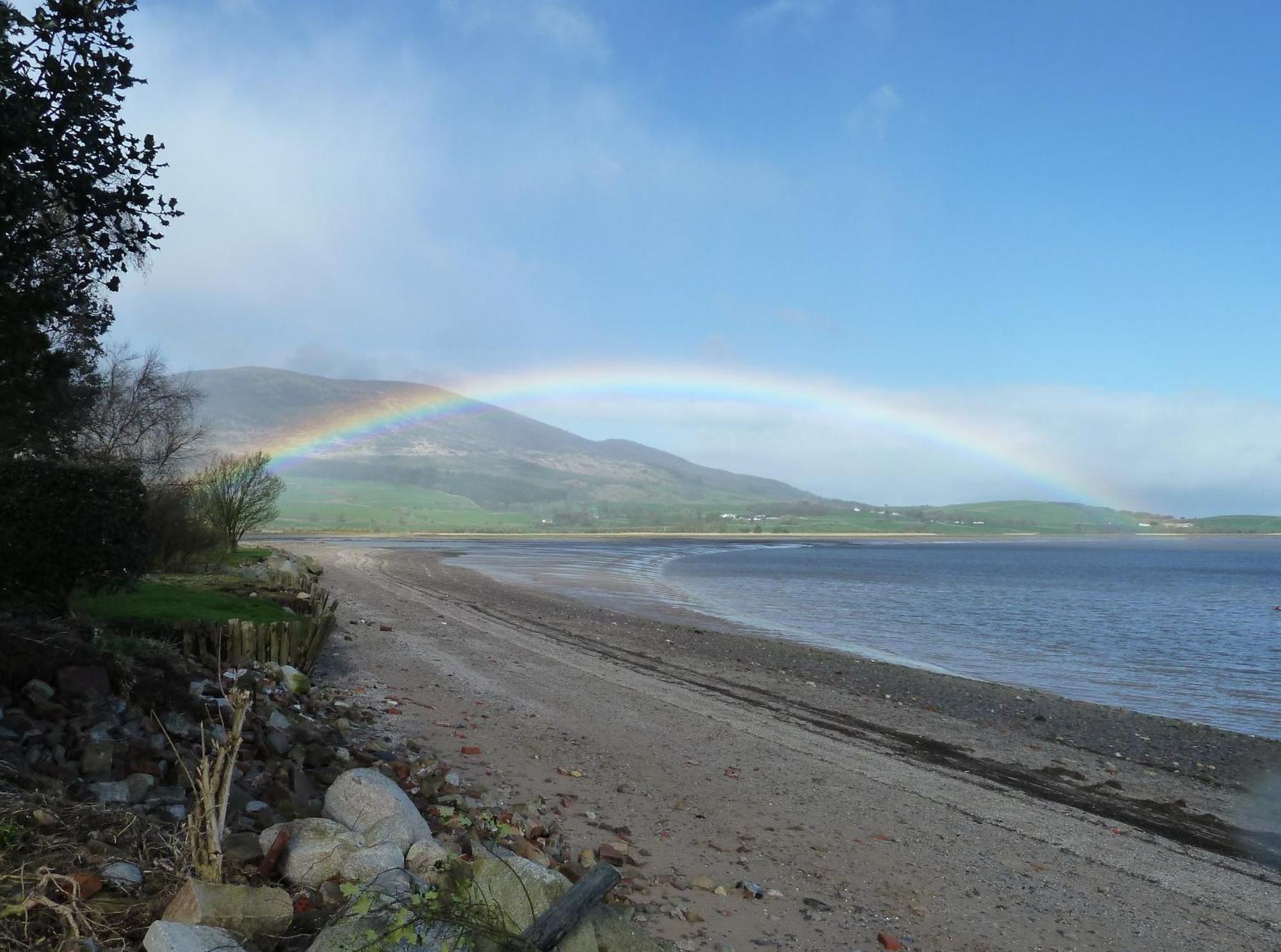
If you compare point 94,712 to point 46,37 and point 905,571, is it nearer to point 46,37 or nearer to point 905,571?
point 46,37

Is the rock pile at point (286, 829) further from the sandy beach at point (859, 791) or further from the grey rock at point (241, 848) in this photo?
the sandy beach at point (859, 791)

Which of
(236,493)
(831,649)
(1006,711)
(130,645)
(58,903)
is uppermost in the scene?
(236,493)

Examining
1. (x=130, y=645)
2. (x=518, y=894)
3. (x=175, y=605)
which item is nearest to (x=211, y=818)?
(x=518, y=894)

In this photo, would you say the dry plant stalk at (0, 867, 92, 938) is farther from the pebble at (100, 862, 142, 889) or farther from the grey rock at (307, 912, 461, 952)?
the grey rock at (307, 912, 461, 952)

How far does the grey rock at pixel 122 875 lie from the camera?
14.8 feet

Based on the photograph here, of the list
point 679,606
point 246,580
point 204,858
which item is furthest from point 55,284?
point 679,606

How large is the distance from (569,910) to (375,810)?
1.85 metres

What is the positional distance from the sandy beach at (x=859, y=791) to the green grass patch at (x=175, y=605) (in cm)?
162

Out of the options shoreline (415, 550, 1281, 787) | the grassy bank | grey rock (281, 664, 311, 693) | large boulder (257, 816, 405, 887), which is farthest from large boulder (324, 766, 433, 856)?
shoreline (415, 550, 1281, 787)

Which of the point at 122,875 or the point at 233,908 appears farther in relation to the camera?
the point at 122,875

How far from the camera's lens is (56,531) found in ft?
35.5

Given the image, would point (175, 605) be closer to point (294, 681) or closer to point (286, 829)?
point (294, 681)

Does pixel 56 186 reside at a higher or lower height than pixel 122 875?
higher

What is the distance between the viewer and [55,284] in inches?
363
